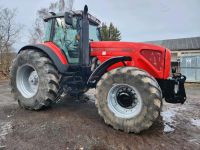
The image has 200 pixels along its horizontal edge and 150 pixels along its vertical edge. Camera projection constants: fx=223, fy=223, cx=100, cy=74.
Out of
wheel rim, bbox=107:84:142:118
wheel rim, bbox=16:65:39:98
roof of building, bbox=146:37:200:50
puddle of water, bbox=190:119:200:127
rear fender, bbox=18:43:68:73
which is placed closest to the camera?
wheel rim, bbox=107:84:142:118

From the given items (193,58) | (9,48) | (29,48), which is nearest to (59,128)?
(29,48)

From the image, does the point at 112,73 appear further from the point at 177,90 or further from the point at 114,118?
the point at 177,90

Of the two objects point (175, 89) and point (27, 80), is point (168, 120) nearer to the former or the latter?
point (175, 89)

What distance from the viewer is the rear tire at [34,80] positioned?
518cm

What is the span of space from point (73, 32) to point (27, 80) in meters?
1.83

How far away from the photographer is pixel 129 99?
4281mm

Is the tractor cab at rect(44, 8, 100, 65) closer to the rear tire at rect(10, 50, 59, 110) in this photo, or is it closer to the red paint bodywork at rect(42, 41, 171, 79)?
the rear tire at rect(10, 50, 59, 110)

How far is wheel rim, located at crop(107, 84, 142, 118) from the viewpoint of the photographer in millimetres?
4172

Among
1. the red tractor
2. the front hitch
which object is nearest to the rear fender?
the red tractor

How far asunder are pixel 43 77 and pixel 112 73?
71.2 inches

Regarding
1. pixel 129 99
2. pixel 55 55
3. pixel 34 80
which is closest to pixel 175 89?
pixel 129 99

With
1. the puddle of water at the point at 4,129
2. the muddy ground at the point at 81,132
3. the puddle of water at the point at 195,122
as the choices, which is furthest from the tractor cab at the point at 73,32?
the puddle of water at the point at 195,122

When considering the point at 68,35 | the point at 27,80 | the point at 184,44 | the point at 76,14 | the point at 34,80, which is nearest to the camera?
the point at 76,14

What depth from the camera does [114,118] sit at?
4223 mm
